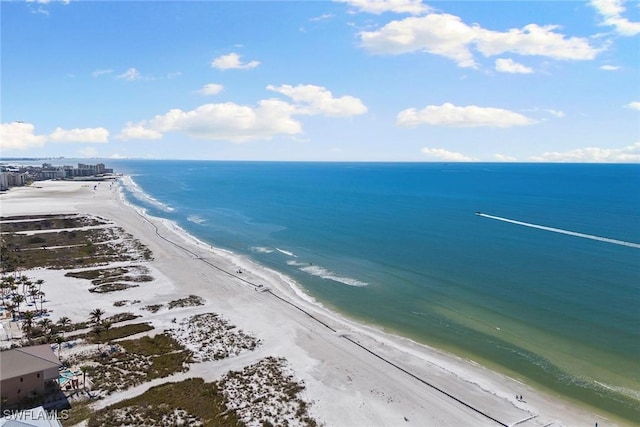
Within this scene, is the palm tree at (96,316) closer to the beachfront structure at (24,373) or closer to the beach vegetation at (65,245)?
the beachfront structure at (24,373)

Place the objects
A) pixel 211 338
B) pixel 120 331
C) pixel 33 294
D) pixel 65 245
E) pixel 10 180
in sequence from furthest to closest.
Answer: pixel 10 180 → pixel 65 245 → pixel 33 294 → pixel 120 331 → pixel 211 338

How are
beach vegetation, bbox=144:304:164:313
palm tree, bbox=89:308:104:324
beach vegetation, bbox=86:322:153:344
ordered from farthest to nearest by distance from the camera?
beach vegetation, bbox=144:304:164:313 < palm tree, bbox=89:308:104:324 < beach vegetation, bbox=86:322:153:344

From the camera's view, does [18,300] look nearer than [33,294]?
Yes

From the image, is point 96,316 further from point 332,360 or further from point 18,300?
point 332,360

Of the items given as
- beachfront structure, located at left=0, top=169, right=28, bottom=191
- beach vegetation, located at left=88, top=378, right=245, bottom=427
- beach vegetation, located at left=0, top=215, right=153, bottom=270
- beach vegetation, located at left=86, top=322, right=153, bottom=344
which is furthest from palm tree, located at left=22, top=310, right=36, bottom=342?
beachfront structure, located at left=0, top=169, right=28, bottom=191

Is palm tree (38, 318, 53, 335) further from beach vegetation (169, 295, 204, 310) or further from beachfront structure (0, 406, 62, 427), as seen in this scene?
beachfront structure (0, 406, 62, 427)

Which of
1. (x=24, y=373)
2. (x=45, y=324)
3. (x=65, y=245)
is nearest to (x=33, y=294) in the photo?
(x=45, y=324)
